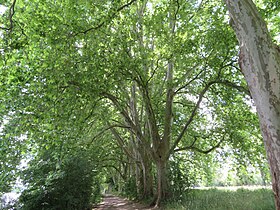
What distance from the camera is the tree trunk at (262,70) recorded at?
117 inches

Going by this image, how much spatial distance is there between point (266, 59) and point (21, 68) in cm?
612

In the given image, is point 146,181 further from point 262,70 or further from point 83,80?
point 262,70

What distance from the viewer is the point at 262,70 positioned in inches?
124

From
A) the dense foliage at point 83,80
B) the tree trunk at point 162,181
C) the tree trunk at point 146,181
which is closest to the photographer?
the dense foliage at point 83,80

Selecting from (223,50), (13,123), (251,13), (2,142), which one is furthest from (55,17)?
(251,13)

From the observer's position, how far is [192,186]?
1112 centimetres

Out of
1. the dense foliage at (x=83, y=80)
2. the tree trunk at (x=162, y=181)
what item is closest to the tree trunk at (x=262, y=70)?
the dense foliage at (x=83, y=80)

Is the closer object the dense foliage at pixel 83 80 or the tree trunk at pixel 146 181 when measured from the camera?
the dense foliage at pixel 83 80

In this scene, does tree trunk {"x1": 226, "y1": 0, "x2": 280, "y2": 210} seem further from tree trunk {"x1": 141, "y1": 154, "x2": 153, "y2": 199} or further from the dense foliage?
tree trunk {"x1": 141, "y1": 154, "x2": 153, "y2": 199}

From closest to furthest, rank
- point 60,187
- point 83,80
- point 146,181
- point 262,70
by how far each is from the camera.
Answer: point 262,70 → point 83,80 → point 60,187 → point 146,181

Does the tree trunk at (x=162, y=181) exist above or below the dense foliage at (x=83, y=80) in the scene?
below

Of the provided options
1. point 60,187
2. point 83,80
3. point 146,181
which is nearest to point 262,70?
point 83,80

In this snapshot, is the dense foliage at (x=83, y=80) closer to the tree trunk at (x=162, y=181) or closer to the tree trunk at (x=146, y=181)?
the tree trunk at (x=162, y=181)

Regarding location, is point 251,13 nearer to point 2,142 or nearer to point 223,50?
point 223,50
